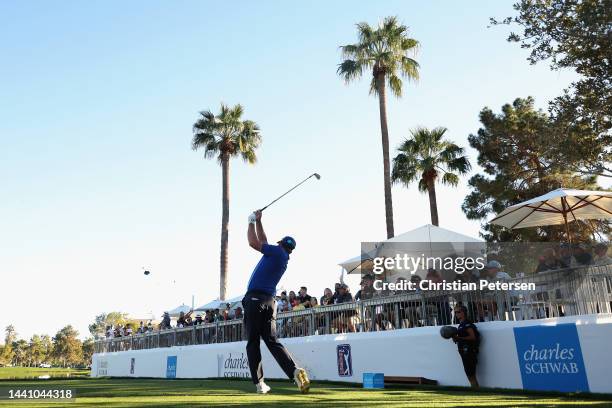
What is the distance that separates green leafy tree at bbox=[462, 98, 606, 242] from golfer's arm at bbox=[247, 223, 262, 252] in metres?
24.8

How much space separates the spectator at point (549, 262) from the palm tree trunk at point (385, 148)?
49.4 feet

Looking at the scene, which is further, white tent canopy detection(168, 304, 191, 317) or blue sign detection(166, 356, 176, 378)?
white tent canopy detection(168, 304, 191, 317)

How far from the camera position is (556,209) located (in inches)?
519

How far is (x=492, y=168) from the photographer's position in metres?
33.1

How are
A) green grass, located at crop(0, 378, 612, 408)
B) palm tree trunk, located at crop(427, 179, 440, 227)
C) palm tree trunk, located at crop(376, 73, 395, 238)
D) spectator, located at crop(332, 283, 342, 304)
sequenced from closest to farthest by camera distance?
1. green grass, located at crop(0, 378, 612, 408)
2. spectator, located at crop(332, 283, 342, 304)
3. palm tree trunk, located at crop(376, 73, 395, 238)
4. palm tree trunk, located at crop(427, 179, 440, 227)

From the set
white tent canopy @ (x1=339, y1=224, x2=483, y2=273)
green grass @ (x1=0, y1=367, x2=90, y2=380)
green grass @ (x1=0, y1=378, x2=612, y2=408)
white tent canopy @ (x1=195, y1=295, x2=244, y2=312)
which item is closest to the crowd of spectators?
green grass @ (x1=0, y1=378, x2=612, y2=408)

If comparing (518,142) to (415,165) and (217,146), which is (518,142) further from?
(217,146)

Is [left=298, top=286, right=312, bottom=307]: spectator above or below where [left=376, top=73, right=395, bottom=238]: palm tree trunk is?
below

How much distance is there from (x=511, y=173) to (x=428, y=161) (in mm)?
4696

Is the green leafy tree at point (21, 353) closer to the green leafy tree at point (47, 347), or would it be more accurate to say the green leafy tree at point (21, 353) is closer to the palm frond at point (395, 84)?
the green leafy tree at point (47, 347)

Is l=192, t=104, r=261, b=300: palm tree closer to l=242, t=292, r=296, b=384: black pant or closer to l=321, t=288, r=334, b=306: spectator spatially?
l=321, t=288, r=334, b=306: spectator

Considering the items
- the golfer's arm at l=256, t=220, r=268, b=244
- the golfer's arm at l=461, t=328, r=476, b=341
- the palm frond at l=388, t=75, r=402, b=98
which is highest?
the palm frond at l=388, t=75, r=402, b=98

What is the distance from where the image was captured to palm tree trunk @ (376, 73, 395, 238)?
2620cm

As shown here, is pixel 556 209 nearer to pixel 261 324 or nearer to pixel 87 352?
pixel 261 324
